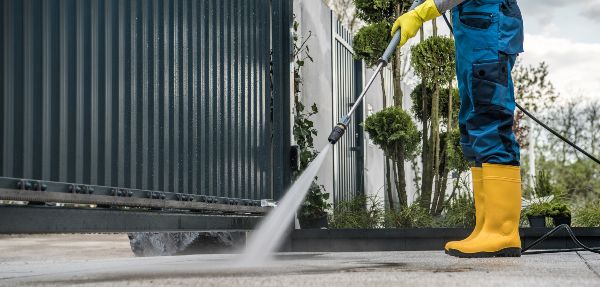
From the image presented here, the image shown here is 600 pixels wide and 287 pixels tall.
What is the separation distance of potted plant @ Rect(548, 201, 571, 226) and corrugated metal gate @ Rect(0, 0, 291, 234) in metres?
2.35

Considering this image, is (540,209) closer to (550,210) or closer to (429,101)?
(550,210)

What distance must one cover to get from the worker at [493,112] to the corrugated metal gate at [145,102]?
1.54 metres

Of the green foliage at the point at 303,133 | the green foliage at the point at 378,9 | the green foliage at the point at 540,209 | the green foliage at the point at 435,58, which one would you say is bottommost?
the green foliage at the point at 540,209

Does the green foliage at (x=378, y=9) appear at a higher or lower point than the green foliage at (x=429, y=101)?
higher

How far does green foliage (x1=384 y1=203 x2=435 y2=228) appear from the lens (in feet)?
23.9

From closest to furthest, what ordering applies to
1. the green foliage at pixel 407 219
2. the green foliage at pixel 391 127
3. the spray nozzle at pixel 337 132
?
the spray nozzle at pixel 337 132 → the green foliage at pixel 407 219 → the green foliage at pixel 391 127

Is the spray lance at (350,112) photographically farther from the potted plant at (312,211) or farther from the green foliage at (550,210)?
the green foliage at (550,210)

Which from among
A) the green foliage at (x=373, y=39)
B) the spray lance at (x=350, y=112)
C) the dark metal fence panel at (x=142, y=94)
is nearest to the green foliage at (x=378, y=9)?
the green foliage at (x=373, y=39)

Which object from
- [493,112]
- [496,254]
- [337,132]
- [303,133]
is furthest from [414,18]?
[303,133]

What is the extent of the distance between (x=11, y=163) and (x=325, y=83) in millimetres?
5458

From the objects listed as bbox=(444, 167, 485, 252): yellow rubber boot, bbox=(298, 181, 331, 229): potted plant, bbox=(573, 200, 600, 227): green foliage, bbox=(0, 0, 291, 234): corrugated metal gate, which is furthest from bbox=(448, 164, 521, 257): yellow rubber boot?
bbox=(573, 200, 600, 227): green foliage

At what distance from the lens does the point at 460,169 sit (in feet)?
27.8

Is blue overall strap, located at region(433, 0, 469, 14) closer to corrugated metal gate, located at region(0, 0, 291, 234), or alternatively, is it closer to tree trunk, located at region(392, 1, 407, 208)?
corrugated metal gate, located at region(0, 0, 291, 234)

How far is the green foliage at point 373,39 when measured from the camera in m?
8.04
